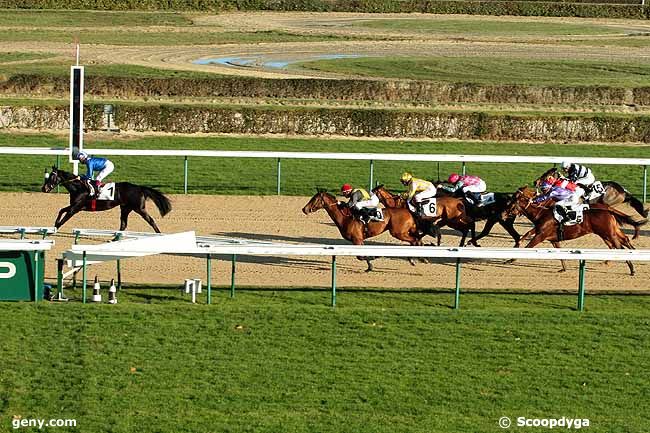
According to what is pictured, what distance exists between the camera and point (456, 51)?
4322 cm

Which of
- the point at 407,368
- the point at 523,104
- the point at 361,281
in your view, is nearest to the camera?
the point at 407,368

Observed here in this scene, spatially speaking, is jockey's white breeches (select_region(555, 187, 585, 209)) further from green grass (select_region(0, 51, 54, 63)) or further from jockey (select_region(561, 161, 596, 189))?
green grass (select_region(0, 51, 54, 63))

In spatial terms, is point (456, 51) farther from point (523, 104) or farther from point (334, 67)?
point (523, 104)

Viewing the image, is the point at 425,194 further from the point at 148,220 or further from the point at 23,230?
the point at 23,230

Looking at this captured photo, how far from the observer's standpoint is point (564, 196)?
1716cm

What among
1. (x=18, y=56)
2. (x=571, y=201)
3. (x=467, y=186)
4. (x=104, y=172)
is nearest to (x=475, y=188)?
(x=467, y=186)

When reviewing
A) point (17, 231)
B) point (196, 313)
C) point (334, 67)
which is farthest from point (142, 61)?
point (196, 313)

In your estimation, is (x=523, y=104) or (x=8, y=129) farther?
(x=523, y=104)

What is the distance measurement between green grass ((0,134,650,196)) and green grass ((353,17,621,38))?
22.4 metres

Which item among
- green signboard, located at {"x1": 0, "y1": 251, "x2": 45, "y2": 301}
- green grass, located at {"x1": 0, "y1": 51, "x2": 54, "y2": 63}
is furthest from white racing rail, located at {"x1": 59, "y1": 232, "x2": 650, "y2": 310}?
green grass, located at {"x1": 0, "y1": 51, "x2": 54, "y2": 63}

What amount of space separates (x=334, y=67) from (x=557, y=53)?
833cm

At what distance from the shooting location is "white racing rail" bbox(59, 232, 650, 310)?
1465 centimetres

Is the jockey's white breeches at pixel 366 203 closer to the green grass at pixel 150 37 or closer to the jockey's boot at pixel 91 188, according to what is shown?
the jockey's boot at pixel 91 188

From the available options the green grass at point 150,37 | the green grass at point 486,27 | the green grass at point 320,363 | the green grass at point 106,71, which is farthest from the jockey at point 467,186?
the green grass at point 486,27
